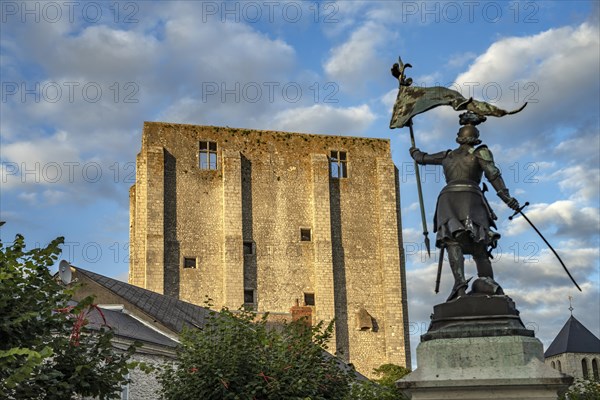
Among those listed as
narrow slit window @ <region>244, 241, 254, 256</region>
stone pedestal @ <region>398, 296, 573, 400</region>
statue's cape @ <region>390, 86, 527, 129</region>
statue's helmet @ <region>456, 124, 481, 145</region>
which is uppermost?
narrow slit window @ <region>244, 241, 254, 256</region>

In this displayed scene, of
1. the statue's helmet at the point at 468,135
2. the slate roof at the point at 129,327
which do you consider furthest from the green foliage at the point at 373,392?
the slate roof at the point at 129,327

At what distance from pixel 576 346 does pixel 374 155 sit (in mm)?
44774

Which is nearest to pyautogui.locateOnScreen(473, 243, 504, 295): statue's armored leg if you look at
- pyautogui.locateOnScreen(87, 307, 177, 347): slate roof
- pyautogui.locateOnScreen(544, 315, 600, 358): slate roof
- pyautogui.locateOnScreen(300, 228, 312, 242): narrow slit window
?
pyautogui.locateOnScreen(87, 307, 177, 347): slate roof

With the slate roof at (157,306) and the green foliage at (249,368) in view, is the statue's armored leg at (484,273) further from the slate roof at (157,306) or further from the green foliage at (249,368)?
the slate roof at (157,306)

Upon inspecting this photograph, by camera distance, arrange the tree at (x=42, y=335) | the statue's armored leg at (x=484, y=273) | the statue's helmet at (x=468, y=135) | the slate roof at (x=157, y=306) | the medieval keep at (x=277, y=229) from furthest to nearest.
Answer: the medieval keep at (x=277, y=229), the slate roof at (x=157, y=306), the tree at (x=42, y=335), the statue's helmet at (x=468, y=135), the statue's armored leg at (x=484, y=273)

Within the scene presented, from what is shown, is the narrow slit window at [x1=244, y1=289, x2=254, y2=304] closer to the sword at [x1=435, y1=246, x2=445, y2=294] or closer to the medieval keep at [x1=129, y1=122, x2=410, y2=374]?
the medieval keep at [x1=129, y1=122, x2=410, y2=374]

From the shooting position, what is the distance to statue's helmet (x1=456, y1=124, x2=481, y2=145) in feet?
28.1

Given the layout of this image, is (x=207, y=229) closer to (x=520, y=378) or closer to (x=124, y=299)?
(x=124, y=299)

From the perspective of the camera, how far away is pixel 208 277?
1861 inches

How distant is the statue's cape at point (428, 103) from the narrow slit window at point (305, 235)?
40567 mm

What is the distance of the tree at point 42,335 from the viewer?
9711 mm

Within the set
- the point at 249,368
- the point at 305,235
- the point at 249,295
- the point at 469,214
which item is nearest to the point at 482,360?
the point at 469,214

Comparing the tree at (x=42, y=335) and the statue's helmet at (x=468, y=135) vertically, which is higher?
the statue's helmet at (x=468, y=135)

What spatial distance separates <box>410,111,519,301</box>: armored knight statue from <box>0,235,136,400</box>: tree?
14.0 feet
